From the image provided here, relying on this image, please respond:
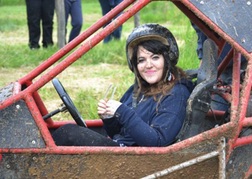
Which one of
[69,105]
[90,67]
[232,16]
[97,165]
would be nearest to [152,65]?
[69,105]

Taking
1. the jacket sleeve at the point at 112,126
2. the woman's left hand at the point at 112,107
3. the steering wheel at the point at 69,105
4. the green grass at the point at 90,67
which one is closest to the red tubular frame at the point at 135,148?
the woman's left hand at the point at 112,107

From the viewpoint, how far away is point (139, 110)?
363cm

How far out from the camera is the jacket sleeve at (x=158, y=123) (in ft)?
11.0

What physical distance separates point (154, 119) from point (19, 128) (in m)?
0.76

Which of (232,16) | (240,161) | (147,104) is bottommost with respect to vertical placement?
(240,161)

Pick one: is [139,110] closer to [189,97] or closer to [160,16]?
[189,97]

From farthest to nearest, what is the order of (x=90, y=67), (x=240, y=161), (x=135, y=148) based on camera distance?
(x=90, y=67) → (x=240, y=161) → (x=135, y=148)

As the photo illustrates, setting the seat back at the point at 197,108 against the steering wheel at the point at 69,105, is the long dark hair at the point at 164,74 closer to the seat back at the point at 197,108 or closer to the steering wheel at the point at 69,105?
the seat back at the point at 197,108

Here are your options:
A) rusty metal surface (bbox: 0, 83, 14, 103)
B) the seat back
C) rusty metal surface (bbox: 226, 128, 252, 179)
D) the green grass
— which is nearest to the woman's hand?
the seat back

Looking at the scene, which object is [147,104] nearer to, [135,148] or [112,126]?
[112,126]

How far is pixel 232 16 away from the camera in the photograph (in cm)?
317

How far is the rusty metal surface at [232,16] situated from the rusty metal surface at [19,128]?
995 mm

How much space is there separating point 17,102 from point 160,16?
13.3 metres

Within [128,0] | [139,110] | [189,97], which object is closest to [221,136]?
[189,97]
